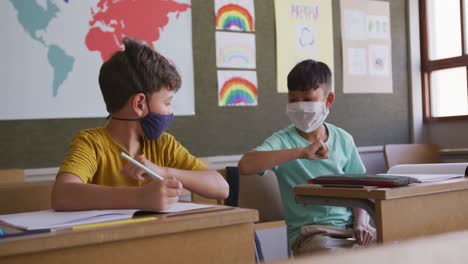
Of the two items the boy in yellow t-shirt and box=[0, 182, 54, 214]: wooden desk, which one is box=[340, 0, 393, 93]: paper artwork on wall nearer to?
the boy in yellow t-shirt

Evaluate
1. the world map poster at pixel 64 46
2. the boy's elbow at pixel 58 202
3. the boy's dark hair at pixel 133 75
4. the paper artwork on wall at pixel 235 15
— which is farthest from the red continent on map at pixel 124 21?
the boy's elbow at pixel 58 202

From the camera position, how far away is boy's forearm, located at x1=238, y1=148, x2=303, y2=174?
6.61 feet

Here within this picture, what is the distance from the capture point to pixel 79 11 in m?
3.00

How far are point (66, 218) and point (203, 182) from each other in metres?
0.51

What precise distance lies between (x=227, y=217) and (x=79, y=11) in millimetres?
2134

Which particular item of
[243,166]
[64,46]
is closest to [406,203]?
[243,166]

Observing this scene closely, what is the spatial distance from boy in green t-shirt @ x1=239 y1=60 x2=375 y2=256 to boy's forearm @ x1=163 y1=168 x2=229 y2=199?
45cm

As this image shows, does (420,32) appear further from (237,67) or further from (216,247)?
(216,247)

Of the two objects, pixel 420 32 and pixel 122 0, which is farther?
pixel 420 32

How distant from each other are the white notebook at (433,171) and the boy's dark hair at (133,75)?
0.83 meters

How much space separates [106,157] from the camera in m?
1.63

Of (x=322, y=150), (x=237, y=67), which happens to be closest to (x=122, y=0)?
(x=237, y=67)

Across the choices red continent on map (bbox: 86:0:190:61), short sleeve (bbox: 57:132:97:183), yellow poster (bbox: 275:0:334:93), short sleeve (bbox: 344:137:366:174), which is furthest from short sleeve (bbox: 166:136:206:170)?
yellow poster (bbox: 275:0:334:93)

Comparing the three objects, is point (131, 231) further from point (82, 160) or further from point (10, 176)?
point (10, 176)
